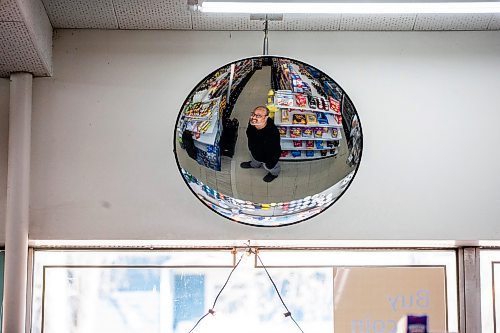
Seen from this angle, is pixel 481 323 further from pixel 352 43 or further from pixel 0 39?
pixel 0 39

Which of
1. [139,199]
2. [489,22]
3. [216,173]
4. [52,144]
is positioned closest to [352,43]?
[489,22]

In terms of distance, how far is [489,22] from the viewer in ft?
14.7

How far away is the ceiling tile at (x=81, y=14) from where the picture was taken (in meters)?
4.23

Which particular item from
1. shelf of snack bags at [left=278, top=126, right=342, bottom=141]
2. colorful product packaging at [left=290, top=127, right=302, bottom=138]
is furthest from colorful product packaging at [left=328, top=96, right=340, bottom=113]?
colorful product packaging at [left=290, top=127, right=302, bottom=138]

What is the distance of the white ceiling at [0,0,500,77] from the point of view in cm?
420

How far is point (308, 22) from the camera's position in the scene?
14.7 ft

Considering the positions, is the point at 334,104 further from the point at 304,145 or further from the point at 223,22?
the point at 223,22

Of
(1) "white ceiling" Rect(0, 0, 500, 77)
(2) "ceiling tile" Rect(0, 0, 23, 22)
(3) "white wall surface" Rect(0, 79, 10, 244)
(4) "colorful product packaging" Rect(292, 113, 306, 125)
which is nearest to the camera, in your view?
(2) "ceiling tile" Rect(0, 0, 23, 22)

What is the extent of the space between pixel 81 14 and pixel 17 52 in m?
0.46

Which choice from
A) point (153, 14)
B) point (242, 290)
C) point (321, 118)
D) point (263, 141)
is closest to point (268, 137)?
point (263, 141)

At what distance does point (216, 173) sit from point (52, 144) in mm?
978

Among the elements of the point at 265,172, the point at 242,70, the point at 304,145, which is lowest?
the point at 265,172

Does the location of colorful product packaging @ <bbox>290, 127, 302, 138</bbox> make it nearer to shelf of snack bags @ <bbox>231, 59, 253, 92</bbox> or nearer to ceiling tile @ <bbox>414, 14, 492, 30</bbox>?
shelf of snack bags @ <bbox>231, 59, 253, 92</bbox>

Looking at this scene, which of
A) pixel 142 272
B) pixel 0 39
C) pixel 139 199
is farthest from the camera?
pixel 142 272
